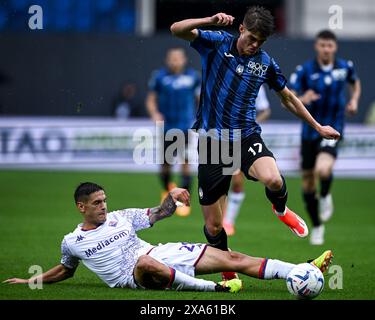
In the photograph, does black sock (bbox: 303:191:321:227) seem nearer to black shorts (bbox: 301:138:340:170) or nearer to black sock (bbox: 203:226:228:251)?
black shorts (bbox: 301:138:340:170)

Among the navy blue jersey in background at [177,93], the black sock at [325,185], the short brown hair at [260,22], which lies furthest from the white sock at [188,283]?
the navy blue jersey in background at [177,93]

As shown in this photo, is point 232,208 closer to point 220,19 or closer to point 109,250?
point 109,250

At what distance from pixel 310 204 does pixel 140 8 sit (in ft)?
42.9

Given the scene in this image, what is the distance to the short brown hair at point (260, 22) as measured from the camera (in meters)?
8.23

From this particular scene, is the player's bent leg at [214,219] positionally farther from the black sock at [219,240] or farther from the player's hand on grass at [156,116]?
the player's hand on grass at [156,116]

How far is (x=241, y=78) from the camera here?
871 centimetres

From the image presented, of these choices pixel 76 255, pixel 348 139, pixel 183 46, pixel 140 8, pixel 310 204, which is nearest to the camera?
pixel 76 255

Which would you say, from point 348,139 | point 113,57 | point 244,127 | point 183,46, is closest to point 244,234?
point 244,127

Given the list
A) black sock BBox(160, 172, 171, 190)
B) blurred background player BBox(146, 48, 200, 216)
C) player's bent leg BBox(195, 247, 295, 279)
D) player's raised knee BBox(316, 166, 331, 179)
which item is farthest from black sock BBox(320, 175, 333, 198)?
player's bent leg BBox(195, 247, 295, 279)

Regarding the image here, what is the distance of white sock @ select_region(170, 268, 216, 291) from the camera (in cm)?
818

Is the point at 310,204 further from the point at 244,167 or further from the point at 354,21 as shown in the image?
the point at 354,21

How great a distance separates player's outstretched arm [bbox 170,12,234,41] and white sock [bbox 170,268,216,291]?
1953 mm

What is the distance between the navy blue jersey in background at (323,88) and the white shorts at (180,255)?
4.61 metres

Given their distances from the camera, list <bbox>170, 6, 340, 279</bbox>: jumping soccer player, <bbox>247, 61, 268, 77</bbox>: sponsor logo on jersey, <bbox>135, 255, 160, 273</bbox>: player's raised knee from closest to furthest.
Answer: <bbox>135, 255, 160, 273</bbox>: player's raised knee
<bbox>170, 6, 340, 279</bbox>: jumping soccer player
<bbox>247, 61, 268, 77</bbox>: sponsor logo on jersey
